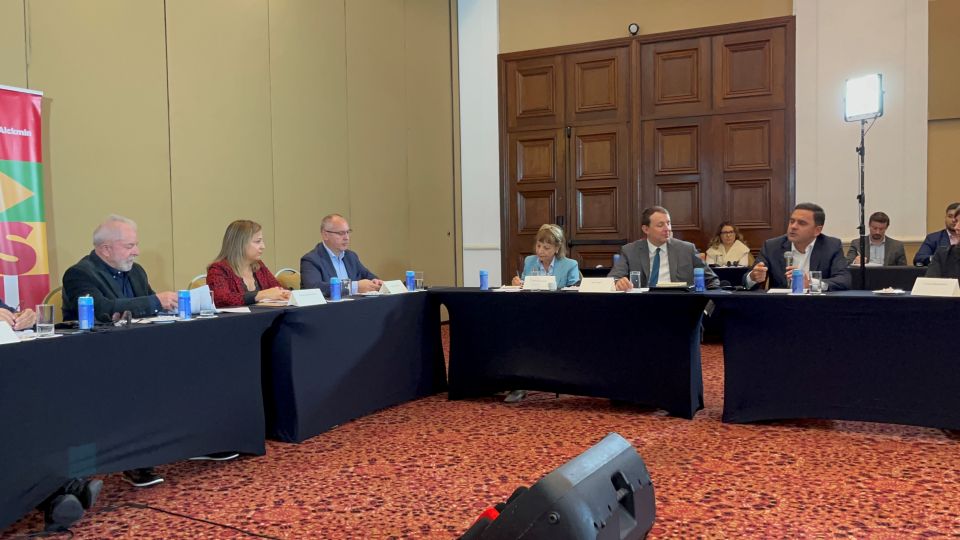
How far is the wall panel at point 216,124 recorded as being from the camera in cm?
512

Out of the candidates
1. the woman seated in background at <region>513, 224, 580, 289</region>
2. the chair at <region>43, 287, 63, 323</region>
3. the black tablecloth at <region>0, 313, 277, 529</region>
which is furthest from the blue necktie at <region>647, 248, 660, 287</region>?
the chair at <region>43, 287, 63, 323</region>

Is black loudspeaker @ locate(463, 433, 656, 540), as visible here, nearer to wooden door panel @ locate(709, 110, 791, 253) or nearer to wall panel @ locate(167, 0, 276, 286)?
wall panel @ locate(167, 0, 276, 286)

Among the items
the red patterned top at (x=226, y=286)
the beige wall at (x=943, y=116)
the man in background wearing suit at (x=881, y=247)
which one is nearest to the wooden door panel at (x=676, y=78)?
the man in background wearing suit at (x=881, y=247)

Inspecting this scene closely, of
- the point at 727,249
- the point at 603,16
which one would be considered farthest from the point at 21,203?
the point at 603,16

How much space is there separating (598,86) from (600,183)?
1.06m

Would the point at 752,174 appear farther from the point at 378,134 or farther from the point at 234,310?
the point at 234,310

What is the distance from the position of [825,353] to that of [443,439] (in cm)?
Answer: 188

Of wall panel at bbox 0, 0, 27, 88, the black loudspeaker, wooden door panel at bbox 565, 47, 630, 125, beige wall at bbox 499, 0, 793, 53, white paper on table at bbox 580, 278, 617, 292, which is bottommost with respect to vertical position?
the black loudspeaker

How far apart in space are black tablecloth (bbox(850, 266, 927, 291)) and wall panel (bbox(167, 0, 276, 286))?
15.4ft

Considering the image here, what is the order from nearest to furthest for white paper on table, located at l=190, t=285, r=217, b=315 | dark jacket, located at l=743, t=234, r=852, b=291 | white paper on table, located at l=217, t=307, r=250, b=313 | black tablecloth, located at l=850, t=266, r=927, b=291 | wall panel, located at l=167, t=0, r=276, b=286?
1. white paper on table, located at l=190, t=285, r=217, b=315
2. white paper on table, located at l=217, t=307, r=250, b=313
3. dark jacket, located at l=743, t=234, r=852, b=291
4. wall panel, located at l=167, t=0, r=276, b=286
5. black tablecloth, located at l=850, t=266, r=927, b=291

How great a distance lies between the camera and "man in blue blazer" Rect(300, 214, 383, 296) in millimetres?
4395

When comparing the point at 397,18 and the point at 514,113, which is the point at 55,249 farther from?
the point at 514,113

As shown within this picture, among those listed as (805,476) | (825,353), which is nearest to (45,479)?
(805,476)

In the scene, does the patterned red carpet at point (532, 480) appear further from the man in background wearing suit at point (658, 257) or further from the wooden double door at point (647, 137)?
the wooden double door at point (647, 137)
